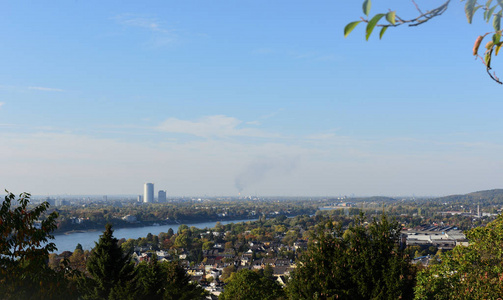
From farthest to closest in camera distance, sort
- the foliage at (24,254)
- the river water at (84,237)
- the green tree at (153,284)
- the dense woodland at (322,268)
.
→ the river water at (84,237) → the green tree at (153,284) → the dense woodland at (322,268) → the foliage at (24,254)

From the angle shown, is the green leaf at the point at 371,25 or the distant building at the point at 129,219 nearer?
the green leaf at the point at 371,25

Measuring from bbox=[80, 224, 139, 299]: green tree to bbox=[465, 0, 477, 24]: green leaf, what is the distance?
12.3 metres

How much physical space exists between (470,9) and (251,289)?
1496 cm

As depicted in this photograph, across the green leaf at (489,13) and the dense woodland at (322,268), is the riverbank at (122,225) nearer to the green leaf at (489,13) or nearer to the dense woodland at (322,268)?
the dense woodland at (322,268)

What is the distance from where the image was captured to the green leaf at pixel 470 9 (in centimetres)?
117

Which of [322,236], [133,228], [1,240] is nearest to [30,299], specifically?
[1,240]

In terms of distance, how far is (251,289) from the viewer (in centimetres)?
1529

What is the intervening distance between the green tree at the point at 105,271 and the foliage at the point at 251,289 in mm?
4005

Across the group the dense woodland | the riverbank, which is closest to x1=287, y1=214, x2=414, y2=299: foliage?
the dense woodland

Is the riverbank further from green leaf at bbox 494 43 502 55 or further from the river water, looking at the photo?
green leaf at bbox 494 43 502 55

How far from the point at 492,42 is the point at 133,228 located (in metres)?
93.0

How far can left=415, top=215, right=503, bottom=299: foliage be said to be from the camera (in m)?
7.05

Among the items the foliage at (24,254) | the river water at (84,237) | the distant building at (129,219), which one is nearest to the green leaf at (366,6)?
the foliage at (24,254)

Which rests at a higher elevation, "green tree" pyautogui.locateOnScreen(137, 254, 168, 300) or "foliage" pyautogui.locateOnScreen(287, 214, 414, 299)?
"foliage" pyautogui.locateOnScreen(287, 214, 414, 299)
